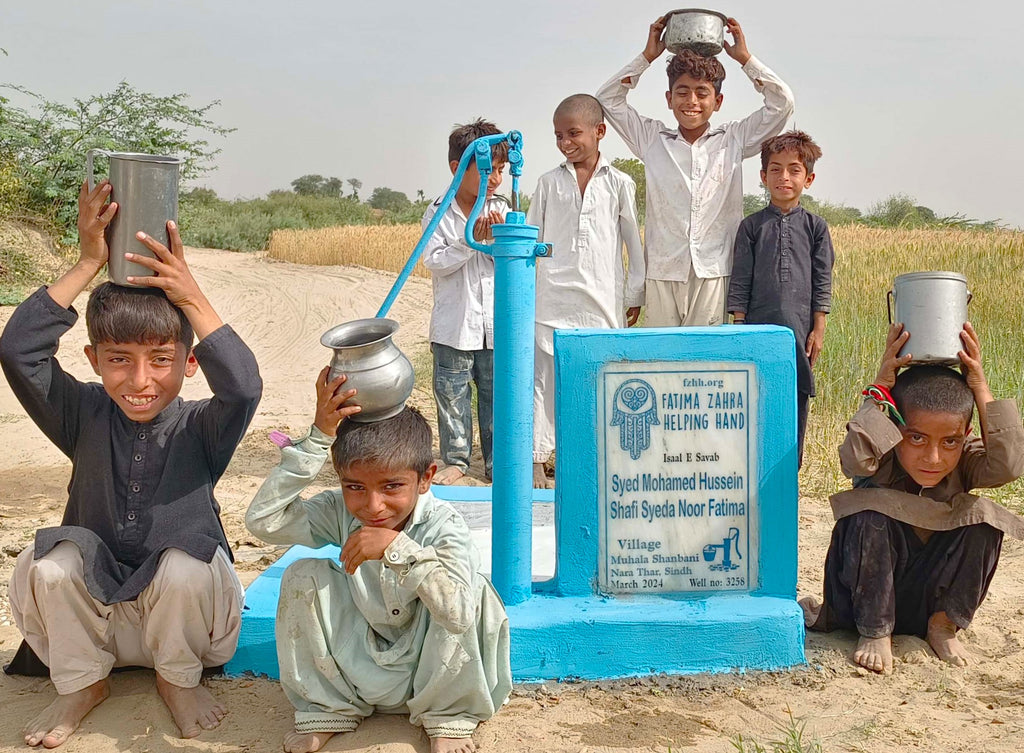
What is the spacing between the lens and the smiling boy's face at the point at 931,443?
3043 mm

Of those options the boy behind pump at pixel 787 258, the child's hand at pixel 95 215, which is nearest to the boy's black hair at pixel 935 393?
the boy behind pump at pixel 787 258

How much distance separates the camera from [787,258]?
4.35 metres

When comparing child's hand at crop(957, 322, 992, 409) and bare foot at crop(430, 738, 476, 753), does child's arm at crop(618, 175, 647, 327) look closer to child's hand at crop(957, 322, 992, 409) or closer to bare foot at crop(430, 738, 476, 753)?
child's hand at crop(957, 322, 992, 409)

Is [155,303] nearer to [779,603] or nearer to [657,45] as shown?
[779,603]

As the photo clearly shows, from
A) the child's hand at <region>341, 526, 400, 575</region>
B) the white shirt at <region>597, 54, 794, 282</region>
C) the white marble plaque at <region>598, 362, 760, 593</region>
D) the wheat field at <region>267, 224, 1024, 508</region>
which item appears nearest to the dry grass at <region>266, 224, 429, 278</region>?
the wheat field at <region>267, 224, 1024, 508</region>

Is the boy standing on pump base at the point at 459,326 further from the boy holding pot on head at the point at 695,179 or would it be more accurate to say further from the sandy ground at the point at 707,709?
the sandy ground at the point at 707,709

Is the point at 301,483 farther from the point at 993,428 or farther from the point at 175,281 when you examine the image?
the point at 993,428

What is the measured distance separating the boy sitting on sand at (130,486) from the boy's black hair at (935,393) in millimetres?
1920

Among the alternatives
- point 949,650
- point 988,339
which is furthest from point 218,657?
point 988,339

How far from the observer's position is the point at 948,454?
10.1ft

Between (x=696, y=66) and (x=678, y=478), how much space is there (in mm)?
2048

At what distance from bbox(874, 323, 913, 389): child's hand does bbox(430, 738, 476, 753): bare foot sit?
1595 millimetres

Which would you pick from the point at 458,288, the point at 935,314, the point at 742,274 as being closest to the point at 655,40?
the point at 742,274

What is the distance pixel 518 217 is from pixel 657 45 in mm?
1899
